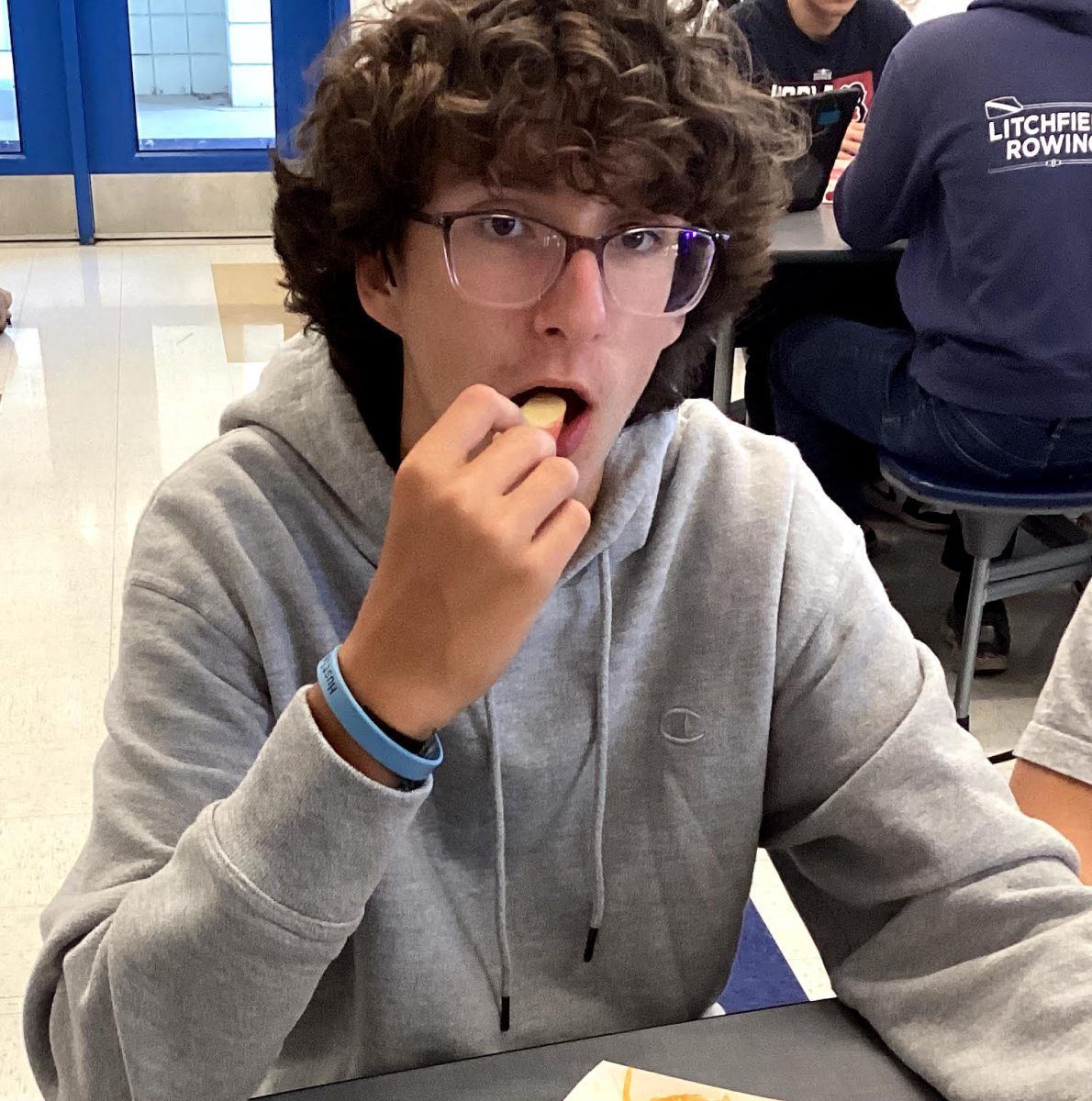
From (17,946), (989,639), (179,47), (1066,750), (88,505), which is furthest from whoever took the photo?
(179,47)

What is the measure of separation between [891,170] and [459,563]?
189cm

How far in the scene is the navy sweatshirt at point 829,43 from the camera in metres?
3.17

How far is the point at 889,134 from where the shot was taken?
2295 mm

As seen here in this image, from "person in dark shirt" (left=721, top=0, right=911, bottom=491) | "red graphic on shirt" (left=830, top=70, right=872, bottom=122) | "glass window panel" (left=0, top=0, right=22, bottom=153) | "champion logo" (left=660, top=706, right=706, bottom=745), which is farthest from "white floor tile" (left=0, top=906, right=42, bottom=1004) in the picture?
"glass window panel" (left=0, top=0, right=22, bottom=153)

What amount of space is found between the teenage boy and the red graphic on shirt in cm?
213

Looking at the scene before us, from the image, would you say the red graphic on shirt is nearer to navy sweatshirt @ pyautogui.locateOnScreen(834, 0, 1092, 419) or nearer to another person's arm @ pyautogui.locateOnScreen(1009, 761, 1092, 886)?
navy sweatshirt @ pyautogui.locateOnScreen(834, 0, 1092, 419)

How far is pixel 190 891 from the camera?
0.71 metres

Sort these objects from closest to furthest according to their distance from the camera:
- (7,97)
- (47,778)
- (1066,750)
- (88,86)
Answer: (1066,750)
(47,778)
(88,86)
(7,97)

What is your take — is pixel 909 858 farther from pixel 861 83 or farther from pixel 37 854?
pixel 861 83

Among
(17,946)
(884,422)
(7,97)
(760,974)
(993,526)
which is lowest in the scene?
(17,946)

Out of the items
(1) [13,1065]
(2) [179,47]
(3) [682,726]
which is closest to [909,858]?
(3) [682,726]

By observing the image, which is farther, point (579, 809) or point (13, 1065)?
point (13, 1065)

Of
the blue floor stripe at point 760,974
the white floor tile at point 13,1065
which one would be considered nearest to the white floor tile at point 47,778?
the white floor tile at point 13,1065

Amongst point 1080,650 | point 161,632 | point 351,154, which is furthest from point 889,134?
point 161,632
